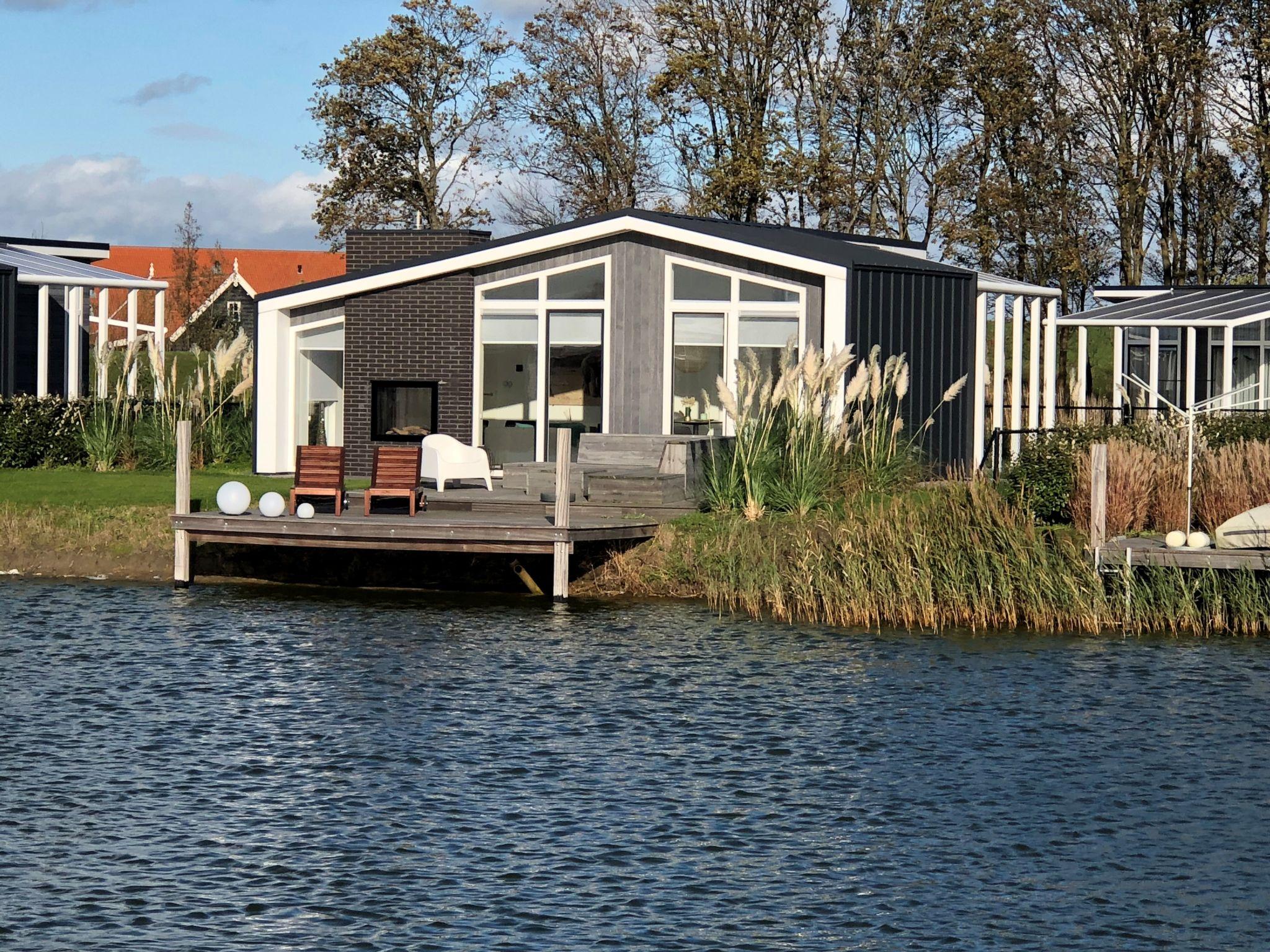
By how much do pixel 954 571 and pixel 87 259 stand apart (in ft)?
88.1

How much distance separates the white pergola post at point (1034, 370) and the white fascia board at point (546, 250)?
679 centimetres

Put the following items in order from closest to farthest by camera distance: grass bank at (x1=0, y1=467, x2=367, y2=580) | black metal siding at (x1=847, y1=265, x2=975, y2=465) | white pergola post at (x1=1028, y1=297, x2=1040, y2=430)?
grass bank at (x1=0, y1=467, x2=367, y2=580) < black metal siding at (x1=847, y1=265, x2=975, y2=465) < white pergola post at (x1=1028, y1=297, x2=1040, y2=430)

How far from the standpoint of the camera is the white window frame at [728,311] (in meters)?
24.7

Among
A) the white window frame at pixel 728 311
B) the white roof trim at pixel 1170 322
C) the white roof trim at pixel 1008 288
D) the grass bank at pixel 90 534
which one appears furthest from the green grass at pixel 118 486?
the white roof trim at pixel 1170 322

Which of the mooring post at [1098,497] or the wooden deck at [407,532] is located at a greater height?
the mooring post at [1098,497]

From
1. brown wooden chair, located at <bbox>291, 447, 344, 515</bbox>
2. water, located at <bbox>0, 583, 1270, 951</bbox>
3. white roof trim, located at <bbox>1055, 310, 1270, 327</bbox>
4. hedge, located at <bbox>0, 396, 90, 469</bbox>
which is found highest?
white roof trim, located at <bbox>1055, 310, 1270, 327</bbox>

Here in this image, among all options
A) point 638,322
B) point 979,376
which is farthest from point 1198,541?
point 638,322

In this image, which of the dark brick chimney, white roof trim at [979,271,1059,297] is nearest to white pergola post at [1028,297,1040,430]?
white roof trim at [979,271,1059,297]

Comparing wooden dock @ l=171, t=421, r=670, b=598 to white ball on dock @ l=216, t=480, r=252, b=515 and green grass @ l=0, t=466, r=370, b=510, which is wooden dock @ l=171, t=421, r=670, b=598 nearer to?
white ball on dock @ l=216, t=480, r=252, b=515

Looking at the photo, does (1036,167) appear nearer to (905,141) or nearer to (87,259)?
(905,141)

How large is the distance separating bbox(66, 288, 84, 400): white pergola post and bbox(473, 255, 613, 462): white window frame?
9.01 metres

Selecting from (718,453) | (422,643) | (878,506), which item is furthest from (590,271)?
(422,643)

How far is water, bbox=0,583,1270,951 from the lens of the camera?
934cm

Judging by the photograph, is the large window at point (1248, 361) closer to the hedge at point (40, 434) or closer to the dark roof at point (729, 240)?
the dark roof at point (729, 240)
